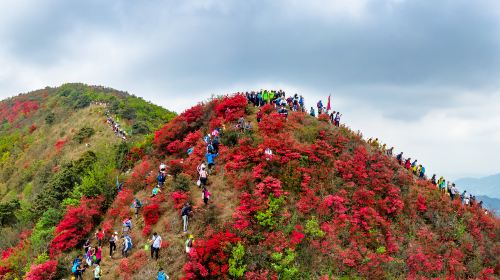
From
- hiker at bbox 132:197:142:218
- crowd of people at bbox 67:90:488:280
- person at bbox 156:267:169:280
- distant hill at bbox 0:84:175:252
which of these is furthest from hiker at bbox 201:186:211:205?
distant hill at bbox 0:84:175:252

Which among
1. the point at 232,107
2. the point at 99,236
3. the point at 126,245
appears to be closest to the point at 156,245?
the point at 126,245

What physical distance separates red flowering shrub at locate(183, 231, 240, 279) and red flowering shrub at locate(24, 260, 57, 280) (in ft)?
26.2

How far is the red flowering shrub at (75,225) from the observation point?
2194 centimetres

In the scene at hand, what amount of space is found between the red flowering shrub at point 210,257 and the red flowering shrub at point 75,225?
30.1ft

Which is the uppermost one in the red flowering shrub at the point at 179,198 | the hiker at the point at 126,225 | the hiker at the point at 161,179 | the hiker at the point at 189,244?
the hiker at the point at 161,179

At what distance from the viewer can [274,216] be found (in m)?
19.0

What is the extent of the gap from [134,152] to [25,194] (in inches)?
631

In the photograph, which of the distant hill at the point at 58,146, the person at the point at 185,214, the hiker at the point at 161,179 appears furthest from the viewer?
the distant hill at the point at 58,146

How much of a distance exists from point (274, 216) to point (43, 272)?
1196cm

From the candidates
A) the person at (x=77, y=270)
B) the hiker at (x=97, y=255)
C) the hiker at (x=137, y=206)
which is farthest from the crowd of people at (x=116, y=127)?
the person at (x=77, y=270)

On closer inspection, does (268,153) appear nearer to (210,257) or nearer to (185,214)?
(185,214)

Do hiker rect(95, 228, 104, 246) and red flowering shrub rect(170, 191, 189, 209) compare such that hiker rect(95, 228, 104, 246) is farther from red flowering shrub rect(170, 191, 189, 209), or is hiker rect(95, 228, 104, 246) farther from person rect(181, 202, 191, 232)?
person rect(181, 202, 191, 232)

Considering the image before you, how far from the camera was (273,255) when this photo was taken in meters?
16.9

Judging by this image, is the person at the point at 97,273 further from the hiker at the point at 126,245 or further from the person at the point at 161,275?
the person at the point at 161,275
